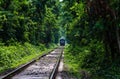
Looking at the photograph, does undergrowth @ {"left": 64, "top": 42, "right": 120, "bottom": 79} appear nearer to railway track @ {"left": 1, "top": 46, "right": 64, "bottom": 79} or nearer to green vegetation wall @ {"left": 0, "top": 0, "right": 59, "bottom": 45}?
railway track @ {"left": 1, "top": 46, "right": 64, "bottom": 79}

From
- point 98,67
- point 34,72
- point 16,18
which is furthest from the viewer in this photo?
point 16,18

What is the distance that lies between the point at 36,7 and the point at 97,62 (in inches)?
1591

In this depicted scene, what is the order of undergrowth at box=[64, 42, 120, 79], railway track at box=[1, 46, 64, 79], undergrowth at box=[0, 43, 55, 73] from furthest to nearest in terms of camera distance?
undergrowth at box=[0, 43, 55, 73], undergrowth at box=[64, 42, 120, 79], railway track at box=[1, 46, 64, 79]

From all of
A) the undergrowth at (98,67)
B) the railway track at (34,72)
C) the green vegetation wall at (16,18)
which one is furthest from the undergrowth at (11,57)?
the undergrowth at (98,67)

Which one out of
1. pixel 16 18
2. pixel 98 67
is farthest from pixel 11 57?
pixel 16 18

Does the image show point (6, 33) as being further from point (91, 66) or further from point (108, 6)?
point (108, 6)

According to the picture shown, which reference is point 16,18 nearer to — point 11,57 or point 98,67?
point 11,57

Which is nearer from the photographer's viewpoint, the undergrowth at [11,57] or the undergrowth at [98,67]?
the undergrowth at [98,67]

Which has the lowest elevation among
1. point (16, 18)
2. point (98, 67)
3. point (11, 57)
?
point (11, 57)

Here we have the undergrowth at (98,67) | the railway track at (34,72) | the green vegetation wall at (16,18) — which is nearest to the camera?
the railway track at (34,72)

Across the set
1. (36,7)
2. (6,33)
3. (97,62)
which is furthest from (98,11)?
→ (36,7)

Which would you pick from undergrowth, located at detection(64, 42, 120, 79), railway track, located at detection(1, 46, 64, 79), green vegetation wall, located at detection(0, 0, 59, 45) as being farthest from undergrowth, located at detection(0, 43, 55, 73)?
undergrowth, located at detection(64, 42, 120, 79)

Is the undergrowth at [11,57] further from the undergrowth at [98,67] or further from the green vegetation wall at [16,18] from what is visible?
the undergrowth at [98,67]

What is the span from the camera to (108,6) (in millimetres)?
17594
